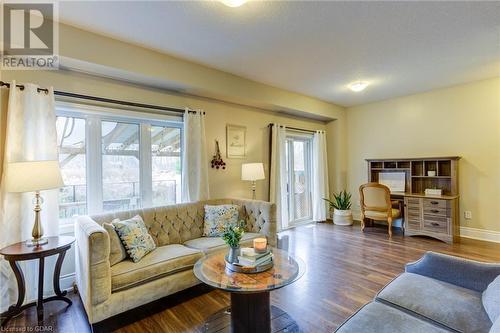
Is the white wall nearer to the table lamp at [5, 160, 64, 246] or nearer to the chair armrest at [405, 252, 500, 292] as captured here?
the chair armrest at [405, 252, 500, 292]

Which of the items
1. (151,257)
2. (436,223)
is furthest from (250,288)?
(436,223)

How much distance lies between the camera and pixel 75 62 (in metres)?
2.55

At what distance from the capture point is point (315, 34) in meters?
2.66

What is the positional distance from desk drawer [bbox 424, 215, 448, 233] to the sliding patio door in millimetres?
2180

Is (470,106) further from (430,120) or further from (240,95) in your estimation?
(240,95)

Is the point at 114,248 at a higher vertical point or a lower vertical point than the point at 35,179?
lower

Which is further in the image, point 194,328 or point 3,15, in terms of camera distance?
point 3,15

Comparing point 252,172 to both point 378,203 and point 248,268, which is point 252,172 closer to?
point 248,268

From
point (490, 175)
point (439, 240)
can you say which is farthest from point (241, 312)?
point (490, 175)

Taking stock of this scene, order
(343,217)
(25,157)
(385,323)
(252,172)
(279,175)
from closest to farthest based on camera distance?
(385,323) < (25,157) < (252,172) < (279,175) < (343,217)

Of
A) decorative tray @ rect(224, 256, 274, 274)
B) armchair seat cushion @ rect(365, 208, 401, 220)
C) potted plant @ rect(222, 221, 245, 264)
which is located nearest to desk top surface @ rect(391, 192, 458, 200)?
armchair seat cushion @ rect(365, 208, 401, 220)

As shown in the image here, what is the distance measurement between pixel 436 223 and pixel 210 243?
3.79 metres

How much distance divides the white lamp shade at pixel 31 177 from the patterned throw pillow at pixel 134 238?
2.14 ft

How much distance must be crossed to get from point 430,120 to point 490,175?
1305 millimetres
